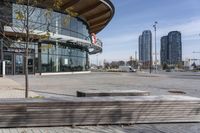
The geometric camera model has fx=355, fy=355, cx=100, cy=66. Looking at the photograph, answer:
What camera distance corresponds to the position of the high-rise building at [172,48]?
169 metres

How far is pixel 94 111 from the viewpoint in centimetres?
939

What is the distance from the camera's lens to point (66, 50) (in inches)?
2053

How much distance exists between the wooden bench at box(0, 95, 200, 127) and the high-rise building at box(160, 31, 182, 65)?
160858mm

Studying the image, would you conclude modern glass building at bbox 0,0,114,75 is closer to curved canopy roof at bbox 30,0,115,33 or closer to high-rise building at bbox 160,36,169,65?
curved canopy roof at bbox 30,0,115,33

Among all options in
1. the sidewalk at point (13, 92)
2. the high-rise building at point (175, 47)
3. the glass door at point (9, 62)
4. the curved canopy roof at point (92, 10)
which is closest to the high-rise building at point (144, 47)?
the high-rise building at point (175, 47)

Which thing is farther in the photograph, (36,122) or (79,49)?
(79,49)

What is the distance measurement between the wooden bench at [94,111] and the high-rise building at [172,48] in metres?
161

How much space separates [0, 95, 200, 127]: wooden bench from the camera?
884cm

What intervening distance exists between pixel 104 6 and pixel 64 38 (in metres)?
7.85

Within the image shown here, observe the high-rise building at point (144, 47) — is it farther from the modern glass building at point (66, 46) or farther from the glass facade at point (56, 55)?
the glass facade at point (56, 55)

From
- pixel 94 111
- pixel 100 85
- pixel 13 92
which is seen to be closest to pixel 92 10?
pixel 100 85

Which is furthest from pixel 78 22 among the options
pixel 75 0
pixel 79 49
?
pixel 75 0

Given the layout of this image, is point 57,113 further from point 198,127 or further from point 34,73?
point 34,73

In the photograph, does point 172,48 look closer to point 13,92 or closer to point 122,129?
point 13,92
